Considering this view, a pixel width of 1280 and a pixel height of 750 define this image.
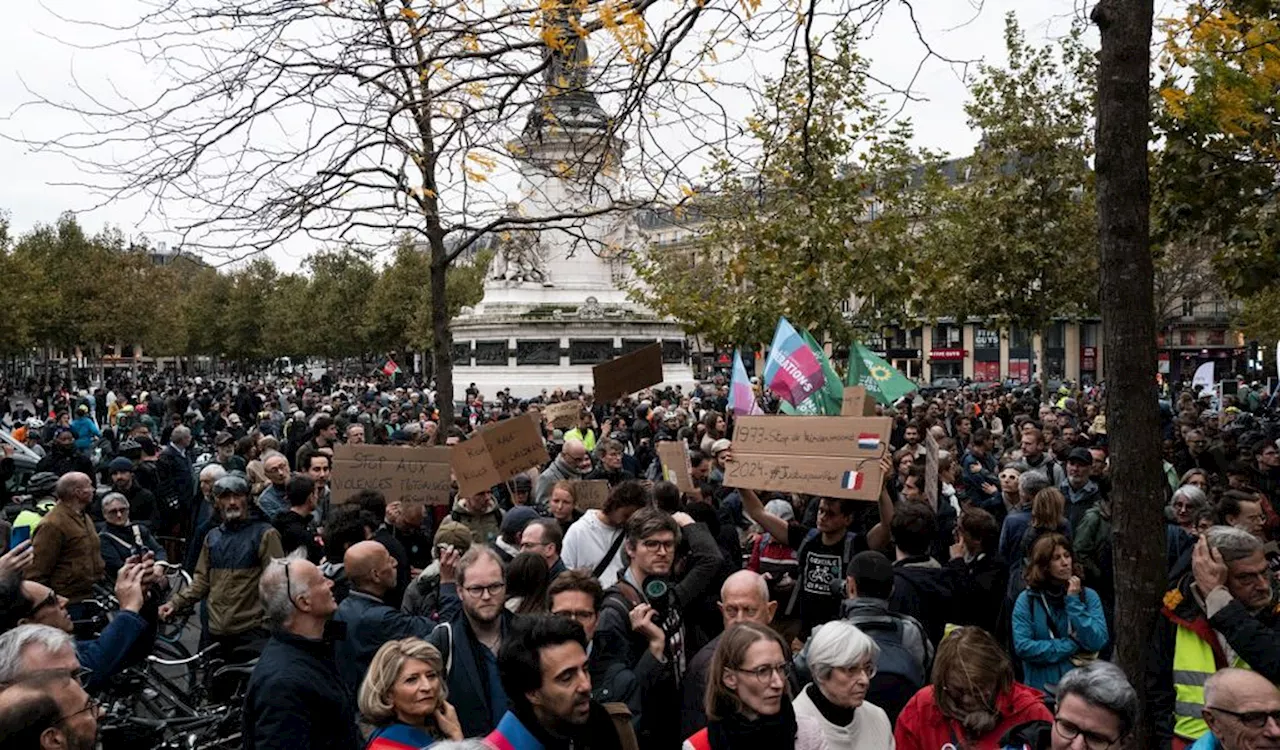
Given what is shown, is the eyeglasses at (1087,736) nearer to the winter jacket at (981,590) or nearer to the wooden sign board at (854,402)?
the winter jacket at (981,590)

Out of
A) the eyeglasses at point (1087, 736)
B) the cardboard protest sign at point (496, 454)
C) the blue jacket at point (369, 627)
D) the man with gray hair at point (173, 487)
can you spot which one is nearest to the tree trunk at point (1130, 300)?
the eyeglasses at point (1087, 736)

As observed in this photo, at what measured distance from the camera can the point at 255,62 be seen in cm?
829

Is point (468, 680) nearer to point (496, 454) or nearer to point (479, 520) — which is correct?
point (479, 520)

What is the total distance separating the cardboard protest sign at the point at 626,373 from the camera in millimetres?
13406

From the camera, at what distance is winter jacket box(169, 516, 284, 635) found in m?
7.64

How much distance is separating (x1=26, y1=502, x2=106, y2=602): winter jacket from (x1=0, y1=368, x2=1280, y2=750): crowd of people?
19mm

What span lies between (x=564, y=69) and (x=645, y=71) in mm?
947

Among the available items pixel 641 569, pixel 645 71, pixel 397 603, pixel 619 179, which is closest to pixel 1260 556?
pixel 641 569

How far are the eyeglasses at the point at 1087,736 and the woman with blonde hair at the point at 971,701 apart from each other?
Answer: 17.4 inches

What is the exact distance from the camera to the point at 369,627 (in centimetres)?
553

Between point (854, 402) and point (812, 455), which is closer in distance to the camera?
point (812, 455)

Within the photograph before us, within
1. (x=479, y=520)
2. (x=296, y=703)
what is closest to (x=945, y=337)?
(x=479, y=520)

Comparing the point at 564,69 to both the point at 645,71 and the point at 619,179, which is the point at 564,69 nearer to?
the point at 645,71

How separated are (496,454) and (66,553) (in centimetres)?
324
